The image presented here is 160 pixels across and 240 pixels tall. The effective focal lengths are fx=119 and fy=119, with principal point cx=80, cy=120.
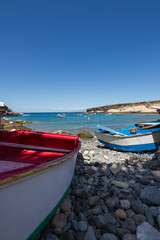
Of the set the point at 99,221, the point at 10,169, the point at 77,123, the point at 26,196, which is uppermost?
the point at 10,169

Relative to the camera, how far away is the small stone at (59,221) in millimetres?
2837

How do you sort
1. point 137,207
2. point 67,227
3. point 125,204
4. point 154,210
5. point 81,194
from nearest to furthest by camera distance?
point 67,227
point 154,210
point 137,207
point 125,204
point 81,194

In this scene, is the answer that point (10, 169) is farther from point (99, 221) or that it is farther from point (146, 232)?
point (146, 232)

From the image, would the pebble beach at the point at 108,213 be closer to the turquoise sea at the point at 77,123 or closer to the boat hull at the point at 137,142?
the boat hull at the point at 137,142

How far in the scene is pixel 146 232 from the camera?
2.66m

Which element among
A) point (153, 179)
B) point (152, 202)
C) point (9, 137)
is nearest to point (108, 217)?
point (152, 202)

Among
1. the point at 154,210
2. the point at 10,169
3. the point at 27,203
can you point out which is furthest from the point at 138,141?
the point at 10,169

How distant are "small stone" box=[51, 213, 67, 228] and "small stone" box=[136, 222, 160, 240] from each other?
1709 mm

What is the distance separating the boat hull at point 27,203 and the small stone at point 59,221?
0.50 m

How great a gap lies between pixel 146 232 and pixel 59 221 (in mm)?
2012

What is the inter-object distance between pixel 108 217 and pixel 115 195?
3.14ft

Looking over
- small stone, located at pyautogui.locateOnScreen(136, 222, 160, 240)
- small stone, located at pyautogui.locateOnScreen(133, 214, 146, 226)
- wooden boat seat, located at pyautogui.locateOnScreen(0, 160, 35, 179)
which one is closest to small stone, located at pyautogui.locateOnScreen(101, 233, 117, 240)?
A: small stone, located at pyautogui.locateOnScreen(136, 222, 160, 240)

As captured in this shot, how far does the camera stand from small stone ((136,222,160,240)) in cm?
254

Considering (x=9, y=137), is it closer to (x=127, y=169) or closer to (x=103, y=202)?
(x=103, y=202)
